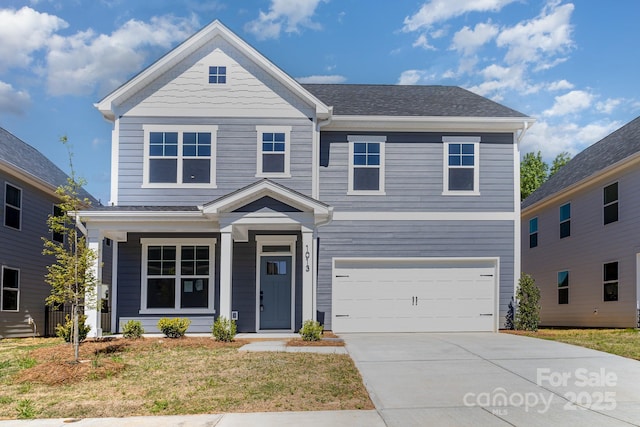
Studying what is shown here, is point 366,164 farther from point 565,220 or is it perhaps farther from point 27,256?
point 27,256

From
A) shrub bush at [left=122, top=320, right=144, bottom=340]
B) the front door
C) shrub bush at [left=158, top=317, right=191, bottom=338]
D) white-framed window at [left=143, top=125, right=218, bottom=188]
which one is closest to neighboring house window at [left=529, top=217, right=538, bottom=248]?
the front door

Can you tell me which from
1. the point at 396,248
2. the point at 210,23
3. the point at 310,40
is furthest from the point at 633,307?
the point at 210,23

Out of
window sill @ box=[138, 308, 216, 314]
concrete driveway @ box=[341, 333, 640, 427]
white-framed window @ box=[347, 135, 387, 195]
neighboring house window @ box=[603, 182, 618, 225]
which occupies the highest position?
white-framed window @ box=[347, 135, 387, 195]

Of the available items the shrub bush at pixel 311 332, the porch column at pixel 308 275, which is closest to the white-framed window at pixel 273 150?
the porch column at pixel 308 275

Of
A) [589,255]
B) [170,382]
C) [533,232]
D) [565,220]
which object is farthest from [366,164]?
[533,232]

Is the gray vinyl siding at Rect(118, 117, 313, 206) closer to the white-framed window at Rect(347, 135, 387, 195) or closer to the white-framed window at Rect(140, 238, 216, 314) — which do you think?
the white-framed window at Rect(140, 238, 216, 314)

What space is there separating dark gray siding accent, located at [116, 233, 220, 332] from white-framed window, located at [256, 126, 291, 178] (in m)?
2.30

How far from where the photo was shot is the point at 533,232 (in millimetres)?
26297

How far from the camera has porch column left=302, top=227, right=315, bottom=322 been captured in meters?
14.6

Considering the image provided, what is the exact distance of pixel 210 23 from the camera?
55.6 ft

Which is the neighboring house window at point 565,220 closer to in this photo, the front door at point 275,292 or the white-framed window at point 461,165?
the white-framed window at point 461,165

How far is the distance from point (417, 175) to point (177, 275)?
7.20m

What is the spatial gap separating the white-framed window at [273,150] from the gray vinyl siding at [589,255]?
10.1 metres

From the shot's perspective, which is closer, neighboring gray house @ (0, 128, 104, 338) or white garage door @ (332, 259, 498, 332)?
white garage door @ (332, 259, 498, 332)
